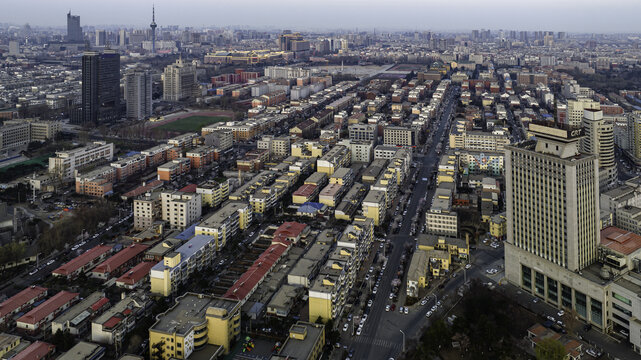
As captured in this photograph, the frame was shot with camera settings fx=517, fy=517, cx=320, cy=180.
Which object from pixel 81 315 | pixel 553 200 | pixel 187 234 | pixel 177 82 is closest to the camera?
pixel 81 315

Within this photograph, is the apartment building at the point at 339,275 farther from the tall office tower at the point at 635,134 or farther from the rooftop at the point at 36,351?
the tall office tower at the point at 635,134

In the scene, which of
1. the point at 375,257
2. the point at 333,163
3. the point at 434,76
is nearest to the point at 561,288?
the point at 375,257

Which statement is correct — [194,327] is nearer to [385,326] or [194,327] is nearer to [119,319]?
[119,319]

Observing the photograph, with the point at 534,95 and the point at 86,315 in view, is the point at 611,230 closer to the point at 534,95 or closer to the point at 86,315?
the point at 86,315

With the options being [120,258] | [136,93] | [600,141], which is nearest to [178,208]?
[120,258]

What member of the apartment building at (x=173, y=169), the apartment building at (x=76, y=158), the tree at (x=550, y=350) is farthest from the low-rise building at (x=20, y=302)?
the tree at (x=550, y=350)

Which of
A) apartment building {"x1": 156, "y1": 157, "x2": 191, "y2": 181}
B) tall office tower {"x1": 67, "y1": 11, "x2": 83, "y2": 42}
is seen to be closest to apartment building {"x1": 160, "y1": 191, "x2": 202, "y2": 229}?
apartment building {"x1": 156, "y1": 157, "x2": 191, "y2": 181}
